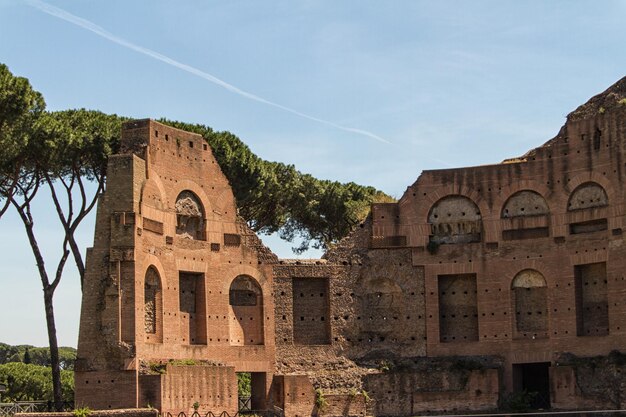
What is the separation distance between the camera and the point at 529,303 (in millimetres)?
43625

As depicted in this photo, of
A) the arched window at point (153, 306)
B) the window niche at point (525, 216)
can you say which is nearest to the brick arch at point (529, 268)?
the window niche at point (525, 216)

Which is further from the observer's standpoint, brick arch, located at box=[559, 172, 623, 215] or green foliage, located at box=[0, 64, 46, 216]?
brick arch, located at box=[559, 172, 623, 215]

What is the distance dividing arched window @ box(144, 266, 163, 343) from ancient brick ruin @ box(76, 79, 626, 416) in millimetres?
56

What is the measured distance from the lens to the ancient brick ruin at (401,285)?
3984 centimetres

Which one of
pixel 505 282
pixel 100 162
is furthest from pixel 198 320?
pixel 505 282

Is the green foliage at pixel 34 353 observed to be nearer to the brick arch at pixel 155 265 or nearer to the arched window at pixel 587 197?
the brick arch at pixel 155 265

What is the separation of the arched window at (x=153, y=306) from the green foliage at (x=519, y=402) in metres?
13.4

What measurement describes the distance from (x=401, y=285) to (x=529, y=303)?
5233 millimetres

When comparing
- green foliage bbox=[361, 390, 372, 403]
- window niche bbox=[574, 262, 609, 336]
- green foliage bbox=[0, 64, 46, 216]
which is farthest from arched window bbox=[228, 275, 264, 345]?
window niche bbox=[574, 262, 609, 336]

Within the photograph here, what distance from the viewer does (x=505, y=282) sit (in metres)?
43.7

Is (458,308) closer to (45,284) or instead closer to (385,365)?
(385,365)

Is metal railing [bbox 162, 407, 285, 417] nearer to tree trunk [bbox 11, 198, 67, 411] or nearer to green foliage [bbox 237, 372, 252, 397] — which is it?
tree trunk [bbox 11, 198, 67, 411]

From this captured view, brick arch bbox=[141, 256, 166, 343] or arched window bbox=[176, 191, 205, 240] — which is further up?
arched window bbox=[176, 191, 205, 240]

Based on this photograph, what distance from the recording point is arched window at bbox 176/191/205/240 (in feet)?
138
